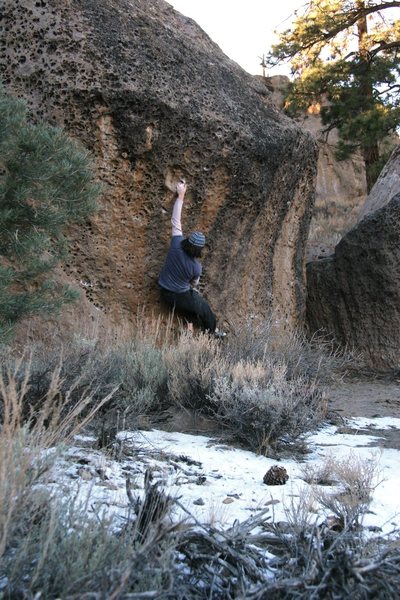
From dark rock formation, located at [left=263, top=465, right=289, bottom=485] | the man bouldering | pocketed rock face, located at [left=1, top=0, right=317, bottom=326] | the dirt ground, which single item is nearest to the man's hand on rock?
the man bouldering

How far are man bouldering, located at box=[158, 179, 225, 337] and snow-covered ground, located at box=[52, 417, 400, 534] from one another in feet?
10.1

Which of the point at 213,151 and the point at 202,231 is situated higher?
the point at 213,151

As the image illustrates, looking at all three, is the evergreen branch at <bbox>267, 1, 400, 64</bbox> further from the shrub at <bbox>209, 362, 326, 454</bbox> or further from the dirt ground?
the shrub at <bbox>209, 362, 326, 454</bbox>

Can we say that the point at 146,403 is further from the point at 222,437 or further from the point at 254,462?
the point at 254,462

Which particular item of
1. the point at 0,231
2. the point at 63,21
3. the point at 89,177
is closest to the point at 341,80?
the point at 63,21

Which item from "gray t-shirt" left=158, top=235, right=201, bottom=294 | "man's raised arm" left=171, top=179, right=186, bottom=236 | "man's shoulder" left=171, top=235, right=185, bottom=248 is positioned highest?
"man's raised arm" left=171, top=179, right=186, bottom=236

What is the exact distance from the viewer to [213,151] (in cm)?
807

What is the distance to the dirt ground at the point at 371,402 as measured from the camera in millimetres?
5391

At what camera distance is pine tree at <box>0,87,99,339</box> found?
225 inches

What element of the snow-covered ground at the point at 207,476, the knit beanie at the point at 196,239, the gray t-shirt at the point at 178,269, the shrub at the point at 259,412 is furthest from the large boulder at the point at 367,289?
the snow-covered ground at the point at 207,476

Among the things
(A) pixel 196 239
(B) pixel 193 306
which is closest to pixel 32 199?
(A) pixel 196 239

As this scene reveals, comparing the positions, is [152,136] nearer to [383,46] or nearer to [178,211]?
[178,211]

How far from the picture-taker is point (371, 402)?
24.3 feet

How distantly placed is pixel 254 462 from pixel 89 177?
10.7 feet
